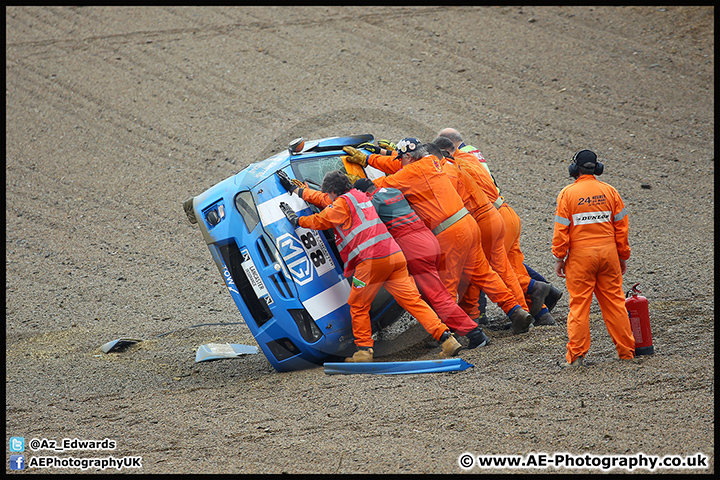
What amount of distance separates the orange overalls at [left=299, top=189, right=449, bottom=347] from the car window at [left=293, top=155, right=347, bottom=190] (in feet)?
1.44

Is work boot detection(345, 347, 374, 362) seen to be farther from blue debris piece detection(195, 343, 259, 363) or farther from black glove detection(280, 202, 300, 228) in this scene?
blue debris piece detection(195, 343, 259, 363)

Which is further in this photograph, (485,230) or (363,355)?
(485,230)

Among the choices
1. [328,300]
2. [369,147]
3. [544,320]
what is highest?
[369,147]

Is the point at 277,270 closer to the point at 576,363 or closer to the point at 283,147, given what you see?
the point at 576,363

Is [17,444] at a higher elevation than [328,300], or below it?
below

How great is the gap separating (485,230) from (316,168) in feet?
6.16

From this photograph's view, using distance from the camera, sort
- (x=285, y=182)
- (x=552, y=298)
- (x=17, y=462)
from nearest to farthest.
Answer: (x=17, y=462) < (x=285, y=182) < (x=552, y=298)

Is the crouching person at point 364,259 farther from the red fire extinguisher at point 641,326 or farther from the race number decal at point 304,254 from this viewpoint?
the red fire extinguisher at point 641,326

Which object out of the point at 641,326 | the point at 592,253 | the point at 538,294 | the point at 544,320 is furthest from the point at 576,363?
the point at 538,294

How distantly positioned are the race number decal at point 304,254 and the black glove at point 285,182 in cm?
38

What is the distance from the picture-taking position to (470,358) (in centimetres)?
603

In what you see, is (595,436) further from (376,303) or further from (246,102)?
(246,102)

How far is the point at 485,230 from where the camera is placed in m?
6.89
